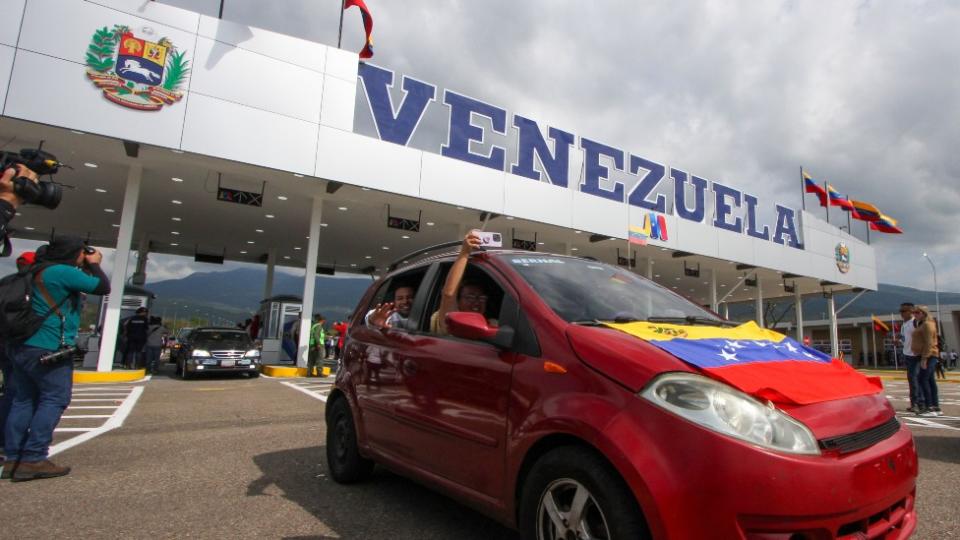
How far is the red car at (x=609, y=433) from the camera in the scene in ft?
5.53

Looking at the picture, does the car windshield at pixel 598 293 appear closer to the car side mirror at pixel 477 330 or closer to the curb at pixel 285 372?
the car side mirror at pixel 477 330

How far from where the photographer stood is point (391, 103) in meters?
14.0

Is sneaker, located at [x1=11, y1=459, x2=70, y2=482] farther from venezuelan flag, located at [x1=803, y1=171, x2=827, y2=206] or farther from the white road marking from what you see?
venezuelan flag, located at [x1=803, y1=171, x2=827, y2=206]

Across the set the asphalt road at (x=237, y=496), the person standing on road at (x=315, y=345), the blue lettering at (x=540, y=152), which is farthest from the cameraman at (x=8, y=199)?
the blue lettering at (x=540, y=152)

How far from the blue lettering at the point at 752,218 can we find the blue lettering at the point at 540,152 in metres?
11.3

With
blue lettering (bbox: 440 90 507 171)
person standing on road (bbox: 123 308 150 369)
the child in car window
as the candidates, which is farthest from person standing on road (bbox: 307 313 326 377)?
the child in car window

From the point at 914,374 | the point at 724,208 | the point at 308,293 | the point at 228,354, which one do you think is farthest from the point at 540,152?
the point at 914,374

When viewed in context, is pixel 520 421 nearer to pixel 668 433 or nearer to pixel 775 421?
pixel 668 433

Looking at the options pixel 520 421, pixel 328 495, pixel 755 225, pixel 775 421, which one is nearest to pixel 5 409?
pixel 328 495

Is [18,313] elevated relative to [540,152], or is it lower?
lower

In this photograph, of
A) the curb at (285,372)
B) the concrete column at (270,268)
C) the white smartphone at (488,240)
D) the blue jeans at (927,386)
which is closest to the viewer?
the white smartphone at (488,240)

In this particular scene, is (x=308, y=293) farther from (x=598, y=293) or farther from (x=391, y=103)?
(x=598, y=293)

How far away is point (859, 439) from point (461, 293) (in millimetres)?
1984

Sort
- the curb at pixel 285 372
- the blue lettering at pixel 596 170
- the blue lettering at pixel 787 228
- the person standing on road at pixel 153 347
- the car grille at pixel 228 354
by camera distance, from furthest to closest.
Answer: the blue lettering at pixel 787 228 < the blue lettering at pixel 596 170 < the person standing on road at pixel 153 347 < the curb at pixel 285 372 < the car grille at pixel 228 354
